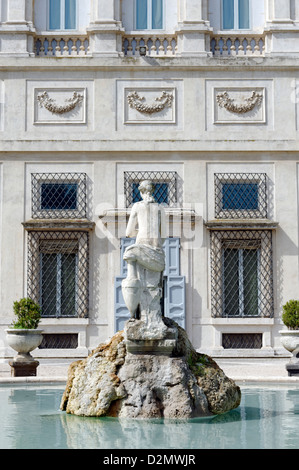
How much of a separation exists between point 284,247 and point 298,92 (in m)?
4.26

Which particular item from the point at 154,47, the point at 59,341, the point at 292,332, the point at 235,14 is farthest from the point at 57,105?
the point at 292,332

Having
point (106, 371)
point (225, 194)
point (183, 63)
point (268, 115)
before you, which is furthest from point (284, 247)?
point (106, 371)

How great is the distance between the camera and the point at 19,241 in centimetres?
2017

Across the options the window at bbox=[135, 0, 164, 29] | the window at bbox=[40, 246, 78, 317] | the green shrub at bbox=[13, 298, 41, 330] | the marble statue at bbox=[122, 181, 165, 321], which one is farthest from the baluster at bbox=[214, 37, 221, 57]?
the marble statue at bbox=[122, 181, 165, 321]

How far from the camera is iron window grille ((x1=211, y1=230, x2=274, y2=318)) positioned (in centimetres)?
2006

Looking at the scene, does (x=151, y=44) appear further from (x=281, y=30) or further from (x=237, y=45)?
(x=281, y=30)

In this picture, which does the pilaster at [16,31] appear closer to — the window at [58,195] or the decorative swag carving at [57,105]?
the decorative swag carving at [57,105]

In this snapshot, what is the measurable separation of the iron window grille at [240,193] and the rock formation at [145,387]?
11229 millimetres

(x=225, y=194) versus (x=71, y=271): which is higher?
(x=225, y=194)

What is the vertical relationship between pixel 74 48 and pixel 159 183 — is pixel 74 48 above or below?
above

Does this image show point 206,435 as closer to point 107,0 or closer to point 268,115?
point 268,115

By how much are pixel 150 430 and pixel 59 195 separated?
42.6ft

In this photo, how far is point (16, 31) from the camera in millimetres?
20688

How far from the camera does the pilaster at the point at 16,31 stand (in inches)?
814
